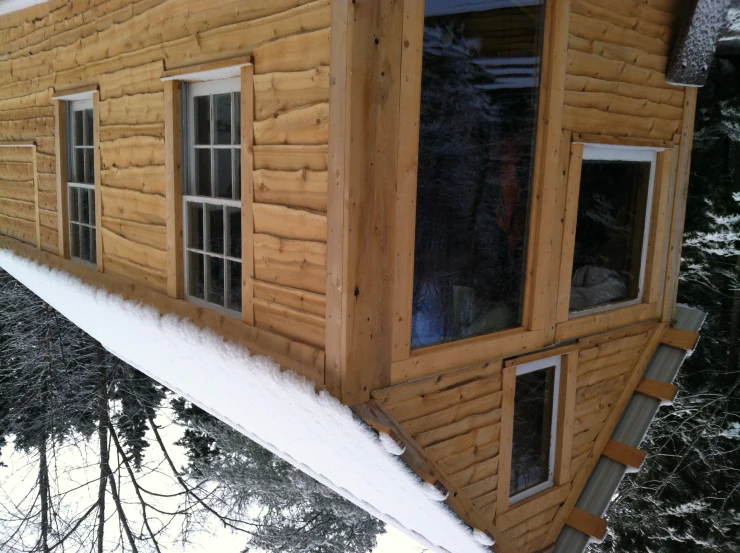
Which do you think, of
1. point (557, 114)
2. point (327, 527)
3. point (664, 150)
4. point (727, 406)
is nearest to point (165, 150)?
point (557, 114)

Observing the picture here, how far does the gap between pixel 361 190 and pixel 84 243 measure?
4.80 metres

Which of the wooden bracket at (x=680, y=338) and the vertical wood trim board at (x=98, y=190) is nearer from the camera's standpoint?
→ the wooden bracket at (x=680, y=338)

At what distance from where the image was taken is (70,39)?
6492mm

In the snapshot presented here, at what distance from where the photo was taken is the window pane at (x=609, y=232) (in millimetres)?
4531

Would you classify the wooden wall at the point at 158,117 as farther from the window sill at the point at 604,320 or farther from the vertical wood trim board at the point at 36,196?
the window sill at the point at 604,320

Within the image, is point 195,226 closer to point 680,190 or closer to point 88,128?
point 88,128

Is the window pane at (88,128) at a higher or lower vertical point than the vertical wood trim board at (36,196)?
higher

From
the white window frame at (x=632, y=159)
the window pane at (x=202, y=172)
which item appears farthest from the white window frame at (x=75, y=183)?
the white window frame at (x=632, y=159)

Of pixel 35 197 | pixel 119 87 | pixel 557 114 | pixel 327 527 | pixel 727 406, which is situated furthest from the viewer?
pixel 327 527

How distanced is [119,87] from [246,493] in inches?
348

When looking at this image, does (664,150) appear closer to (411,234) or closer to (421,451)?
(411,234)

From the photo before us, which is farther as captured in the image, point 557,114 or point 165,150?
point 165,150

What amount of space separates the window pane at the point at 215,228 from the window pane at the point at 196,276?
7.7 inches

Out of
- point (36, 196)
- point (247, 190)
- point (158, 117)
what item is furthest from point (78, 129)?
point (247, 190)
